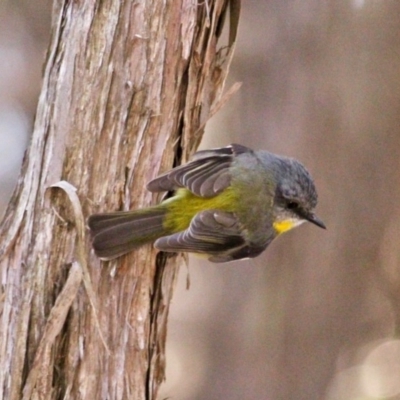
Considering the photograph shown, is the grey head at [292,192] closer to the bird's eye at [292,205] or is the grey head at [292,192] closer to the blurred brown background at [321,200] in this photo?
the bird's eye at [292,205]

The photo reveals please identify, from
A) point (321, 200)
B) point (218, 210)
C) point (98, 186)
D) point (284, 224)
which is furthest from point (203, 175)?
point (321, 200)

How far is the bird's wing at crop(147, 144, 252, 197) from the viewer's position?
265 cm

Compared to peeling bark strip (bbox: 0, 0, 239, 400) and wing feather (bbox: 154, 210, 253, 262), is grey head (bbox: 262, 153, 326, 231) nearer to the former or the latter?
wing feather (bbox: 154, 210, 253, 262)

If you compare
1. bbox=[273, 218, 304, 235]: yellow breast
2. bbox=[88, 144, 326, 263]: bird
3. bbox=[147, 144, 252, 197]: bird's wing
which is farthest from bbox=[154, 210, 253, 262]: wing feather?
bbox=[273, 218, 304, 235]: yellow breast

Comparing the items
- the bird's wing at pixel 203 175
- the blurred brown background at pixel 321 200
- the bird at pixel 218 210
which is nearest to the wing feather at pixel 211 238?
the bird at pixel 218 210

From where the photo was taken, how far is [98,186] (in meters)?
2.67

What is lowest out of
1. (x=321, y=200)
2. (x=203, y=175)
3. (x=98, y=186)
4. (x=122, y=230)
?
(x=122, y=230)

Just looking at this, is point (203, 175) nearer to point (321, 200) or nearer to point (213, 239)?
point (213, 239)

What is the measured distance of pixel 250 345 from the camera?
5008mm

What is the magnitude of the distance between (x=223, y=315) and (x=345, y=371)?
3.01 feet

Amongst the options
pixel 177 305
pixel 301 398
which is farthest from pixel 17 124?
pixel 301 398

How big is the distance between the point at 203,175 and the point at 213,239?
249mm

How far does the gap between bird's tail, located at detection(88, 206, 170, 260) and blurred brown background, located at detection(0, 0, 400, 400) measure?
2.26m

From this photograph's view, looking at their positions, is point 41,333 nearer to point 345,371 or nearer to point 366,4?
point 345,371
